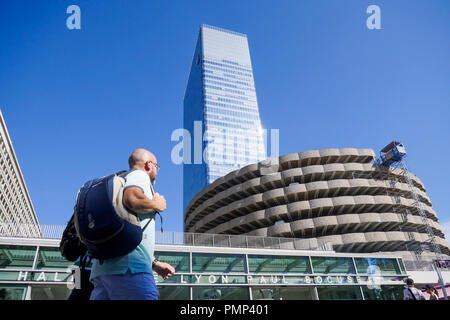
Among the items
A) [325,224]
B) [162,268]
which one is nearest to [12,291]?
[162,268]

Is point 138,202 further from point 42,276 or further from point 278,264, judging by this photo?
point 278,264

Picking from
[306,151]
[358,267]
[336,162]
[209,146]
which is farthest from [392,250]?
[209,146]

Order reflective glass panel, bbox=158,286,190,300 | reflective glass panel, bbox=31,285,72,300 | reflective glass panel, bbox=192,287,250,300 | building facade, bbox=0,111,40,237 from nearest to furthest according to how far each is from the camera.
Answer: reflective glass panel, bbox=31,285,72,300
reflective glass panel, bbox=158,286,190,300
reflective glass panel, bbox=192,287,250,300
building facade, bbox=0,111,40,237

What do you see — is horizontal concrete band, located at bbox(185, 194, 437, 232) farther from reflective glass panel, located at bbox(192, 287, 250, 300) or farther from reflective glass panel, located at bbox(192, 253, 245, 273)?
reflective glass panel, located at bbox(192, 287, 250, 300)

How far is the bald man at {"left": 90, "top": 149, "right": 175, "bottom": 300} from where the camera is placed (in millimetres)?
1840

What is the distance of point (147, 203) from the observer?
6.53 ft

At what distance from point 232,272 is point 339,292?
744 centimetres

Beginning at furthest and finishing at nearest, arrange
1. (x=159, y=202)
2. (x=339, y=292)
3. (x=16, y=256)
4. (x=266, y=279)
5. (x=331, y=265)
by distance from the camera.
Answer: (x=331, y=265) < (x=339, y=292) < (x=266, y=279) < (x=16, y=256) < (x=159, y=202)

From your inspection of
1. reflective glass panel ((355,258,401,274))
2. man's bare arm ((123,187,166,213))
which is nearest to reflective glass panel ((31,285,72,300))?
man's bare arm ((123,187,166,213))

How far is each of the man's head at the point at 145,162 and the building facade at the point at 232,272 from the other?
13270mm

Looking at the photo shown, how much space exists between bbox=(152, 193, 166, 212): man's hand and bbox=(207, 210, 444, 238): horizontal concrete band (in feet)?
109

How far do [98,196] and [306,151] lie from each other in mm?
39840

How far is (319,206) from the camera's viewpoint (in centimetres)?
3441
